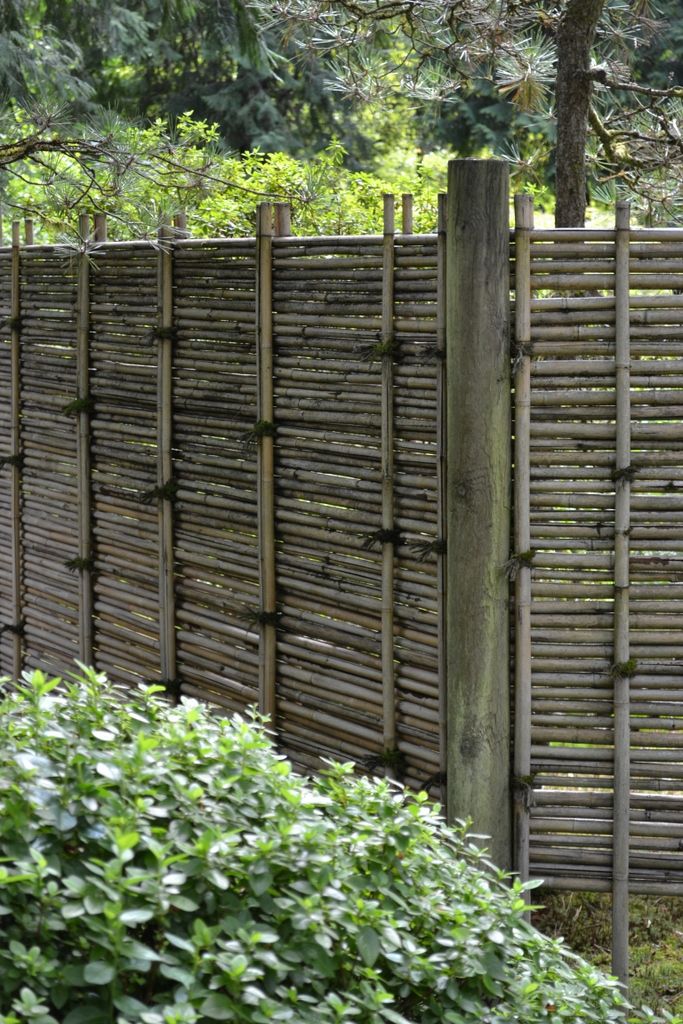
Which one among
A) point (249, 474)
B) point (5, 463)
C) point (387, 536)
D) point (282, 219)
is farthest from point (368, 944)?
point (5, 463)

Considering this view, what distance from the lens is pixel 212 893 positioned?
193cm

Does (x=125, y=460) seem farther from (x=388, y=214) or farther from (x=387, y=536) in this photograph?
(x=388, y=214)

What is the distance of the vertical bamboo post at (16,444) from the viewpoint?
222 inches

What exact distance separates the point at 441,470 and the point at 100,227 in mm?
2048

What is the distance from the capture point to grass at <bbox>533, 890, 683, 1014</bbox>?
13.1ft

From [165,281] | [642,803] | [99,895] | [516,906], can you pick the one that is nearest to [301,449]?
[165,281]

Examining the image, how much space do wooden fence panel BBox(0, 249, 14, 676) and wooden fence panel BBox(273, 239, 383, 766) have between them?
195 centimetres

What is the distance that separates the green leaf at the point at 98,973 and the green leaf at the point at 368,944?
401 millimetres

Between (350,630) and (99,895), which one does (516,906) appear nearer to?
(99,895)

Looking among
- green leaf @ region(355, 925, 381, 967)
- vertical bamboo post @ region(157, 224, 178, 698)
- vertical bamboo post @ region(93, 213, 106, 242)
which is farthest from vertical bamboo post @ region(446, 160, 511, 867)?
vertical bamboo post @ region(93, 213, 106, 242)

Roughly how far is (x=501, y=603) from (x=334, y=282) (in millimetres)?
1138

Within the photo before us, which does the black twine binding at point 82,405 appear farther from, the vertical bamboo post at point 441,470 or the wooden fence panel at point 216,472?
the vertical bamboo post at point 441,470

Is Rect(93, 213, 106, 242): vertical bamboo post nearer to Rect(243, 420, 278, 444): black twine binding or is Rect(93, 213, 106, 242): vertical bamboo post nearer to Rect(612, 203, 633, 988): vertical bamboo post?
Rect(243, 420, 278, 444): black twine binding

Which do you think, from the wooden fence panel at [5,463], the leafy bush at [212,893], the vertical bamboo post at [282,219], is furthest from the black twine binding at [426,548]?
the wooden fence panel at [5,463]
